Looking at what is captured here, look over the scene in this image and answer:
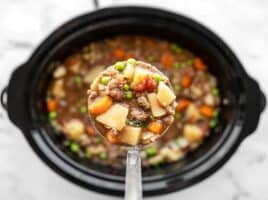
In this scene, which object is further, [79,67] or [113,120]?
[79,67]

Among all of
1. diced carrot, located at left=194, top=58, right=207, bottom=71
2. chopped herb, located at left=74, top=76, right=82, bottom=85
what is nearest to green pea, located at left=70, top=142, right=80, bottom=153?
chopped herb, located at left=74, top=76, right=82, bottom=85

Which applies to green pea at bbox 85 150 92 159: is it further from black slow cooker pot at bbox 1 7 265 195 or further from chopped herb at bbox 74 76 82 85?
chopped herb at bbox 74 76 82 85

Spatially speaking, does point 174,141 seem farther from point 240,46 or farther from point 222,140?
point 240,46

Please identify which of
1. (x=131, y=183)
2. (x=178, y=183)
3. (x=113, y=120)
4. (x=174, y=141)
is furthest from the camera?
(x=174, y=141)

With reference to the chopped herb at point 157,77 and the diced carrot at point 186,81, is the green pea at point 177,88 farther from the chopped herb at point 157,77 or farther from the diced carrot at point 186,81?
the chopped herb at point 157,77

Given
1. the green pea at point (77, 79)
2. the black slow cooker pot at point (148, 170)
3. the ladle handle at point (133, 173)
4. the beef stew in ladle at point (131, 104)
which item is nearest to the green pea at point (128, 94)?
the beef stew in ladle at point (131, 104)

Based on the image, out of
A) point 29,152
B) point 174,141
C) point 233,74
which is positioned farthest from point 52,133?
point 233,74
